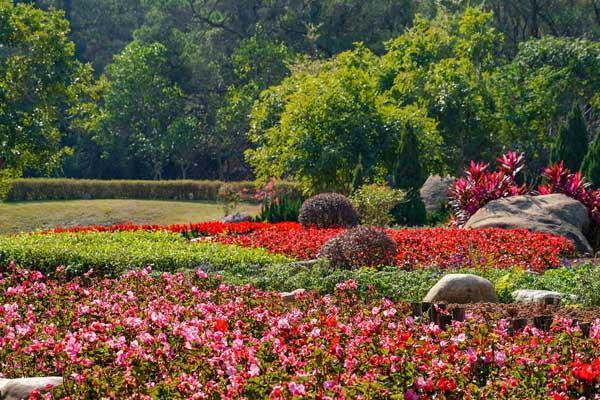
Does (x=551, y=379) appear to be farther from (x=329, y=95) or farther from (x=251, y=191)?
(x=251, y=191)

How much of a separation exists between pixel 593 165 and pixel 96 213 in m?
18.1

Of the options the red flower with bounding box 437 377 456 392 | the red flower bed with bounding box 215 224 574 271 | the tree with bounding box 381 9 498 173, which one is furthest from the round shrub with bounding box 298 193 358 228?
the red flower with bounding box 437 377 456 392

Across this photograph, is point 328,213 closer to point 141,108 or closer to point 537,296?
point 537,296

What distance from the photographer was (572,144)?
25.6 metres

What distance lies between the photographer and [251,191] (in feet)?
125

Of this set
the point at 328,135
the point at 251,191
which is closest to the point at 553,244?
the point at 328,135

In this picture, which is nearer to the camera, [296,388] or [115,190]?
[296,388]

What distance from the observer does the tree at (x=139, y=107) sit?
43531mm

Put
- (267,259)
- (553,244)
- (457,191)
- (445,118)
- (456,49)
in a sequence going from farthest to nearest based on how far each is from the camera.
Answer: (456,49) < (445,118) < (457,191) < (553,244) < (267,259)

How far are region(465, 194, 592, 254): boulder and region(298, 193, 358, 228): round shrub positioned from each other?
9.71ft

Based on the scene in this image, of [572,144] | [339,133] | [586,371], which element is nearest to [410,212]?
[339,133]

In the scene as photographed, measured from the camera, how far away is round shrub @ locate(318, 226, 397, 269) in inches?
543

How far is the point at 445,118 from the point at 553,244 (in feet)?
44.4

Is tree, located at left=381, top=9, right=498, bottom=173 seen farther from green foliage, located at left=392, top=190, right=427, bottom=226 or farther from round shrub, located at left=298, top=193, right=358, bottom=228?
round shrub, located at left=298, top=193, right=358, bottom=228
